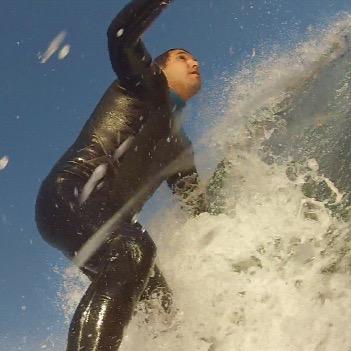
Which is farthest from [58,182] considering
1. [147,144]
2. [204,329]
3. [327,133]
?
[327,133]

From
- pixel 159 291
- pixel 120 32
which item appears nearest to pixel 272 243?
pixel 159 291

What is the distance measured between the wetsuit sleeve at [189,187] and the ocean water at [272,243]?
0.09 metres

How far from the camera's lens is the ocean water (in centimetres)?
285

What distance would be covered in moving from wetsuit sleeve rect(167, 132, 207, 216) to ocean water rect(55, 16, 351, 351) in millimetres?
86

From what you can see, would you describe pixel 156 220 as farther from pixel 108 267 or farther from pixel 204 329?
pixel 108 267

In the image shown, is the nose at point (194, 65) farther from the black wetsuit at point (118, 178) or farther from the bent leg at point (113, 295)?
the bent leg at point (113, 295)

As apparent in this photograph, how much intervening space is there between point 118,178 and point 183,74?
2.79 ft

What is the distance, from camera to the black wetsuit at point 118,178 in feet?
7.31

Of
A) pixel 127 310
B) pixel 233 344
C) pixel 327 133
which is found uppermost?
pixel 127 310

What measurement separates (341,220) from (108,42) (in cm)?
170

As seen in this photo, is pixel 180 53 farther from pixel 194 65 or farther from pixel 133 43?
pixel 133 43

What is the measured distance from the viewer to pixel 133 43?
2.75 m

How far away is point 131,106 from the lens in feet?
9.87

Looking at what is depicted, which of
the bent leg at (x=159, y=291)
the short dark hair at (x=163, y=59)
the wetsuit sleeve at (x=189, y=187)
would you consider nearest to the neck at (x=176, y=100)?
the short dark hair at (x=163, y=59)
